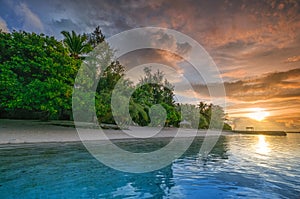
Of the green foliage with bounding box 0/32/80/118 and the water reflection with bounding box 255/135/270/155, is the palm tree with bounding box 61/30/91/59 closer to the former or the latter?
the green foliage with bounding box 0/32/80/118

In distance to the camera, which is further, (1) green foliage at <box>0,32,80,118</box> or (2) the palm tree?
(2) the palm tree

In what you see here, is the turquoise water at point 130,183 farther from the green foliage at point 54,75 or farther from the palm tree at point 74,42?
the palm tree at point 74,42

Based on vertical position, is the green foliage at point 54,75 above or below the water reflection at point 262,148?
above

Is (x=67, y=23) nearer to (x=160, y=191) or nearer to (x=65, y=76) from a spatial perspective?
(x=65, y=76)

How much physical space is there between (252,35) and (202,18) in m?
3.90

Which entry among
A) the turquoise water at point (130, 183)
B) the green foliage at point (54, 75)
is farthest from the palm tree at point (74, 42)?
the turquoise water at point (130, 183)

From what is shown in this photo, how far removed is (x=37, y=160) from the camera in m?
8.90

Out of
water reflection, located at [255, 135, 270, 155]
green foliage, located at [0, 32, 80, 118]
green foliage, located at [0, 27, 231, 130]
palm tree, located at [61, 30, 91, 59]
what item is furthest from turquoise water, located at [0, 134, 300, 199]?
palm tree, located at [61, 30, 91, 59]

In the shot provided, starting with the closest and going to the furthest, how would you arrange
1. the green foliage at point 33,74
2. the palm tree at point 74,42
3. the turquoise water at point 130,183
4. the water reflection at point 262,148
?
the turquoise water at point 130,183, the water reflection at point 262,148, the green foliage at point 33,74, the palm tree at point 74,42

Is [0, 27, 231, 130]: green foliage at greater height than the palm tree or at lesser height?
lesser

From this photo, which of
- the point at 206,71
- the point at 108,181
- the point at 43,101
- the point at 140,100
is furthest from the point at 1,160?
the point at 140,100

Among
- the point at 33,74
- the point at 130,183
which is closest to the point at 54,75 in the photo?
the point at 33,74

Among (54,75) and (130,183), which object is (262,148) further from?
(54,75)

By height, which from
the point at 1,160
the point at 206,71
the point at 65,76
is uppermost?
the point at 206,71
